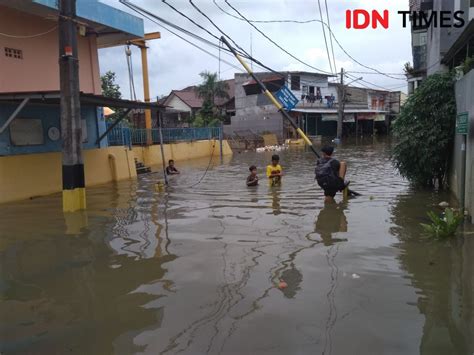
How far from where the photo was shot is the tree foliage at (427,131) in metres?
11.2

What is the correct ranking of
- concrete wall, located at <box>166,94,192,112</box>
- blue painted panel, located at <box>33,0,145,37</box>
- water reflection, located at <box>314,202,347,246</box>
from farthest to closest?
concrete wall, located at <box>166,94,192,112</box>, blue painted panel, located at <box>33,0,145,37</box>, water reflection, located at <box>314,202,347,246</box>

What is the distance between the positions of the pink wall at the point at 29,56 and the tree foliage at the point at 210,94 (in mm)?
30209

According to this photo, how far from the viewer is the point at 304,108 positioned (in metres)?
47.4

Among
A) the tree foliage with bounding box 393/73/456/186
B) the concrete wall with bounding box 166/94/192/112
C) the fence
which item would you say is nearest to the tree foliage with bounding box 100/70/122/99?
the fence

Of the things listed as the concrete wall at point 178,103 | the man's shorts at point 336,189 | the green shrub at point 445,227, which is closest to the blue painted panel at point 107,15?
the man's shorts at point 336,189

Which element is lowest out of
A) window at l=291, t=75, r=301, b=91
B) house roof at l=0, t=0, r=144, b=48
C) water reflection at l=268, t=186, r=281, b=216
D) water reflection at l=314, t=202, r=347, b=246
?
water reflection at l=314, t=202, r=347, b=246

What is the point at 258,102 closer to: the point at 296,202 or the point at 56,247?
the point at 296,202

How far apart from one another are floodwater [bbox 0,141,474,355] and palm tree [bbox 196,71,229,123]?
38.2 metres

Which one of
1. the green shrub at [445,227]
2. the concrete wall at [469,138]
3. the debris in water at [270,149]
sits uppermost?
the concrete wall at [469,138]

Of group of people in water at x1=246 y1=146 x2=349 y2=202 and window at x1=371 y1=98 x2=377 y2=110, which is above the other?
window at x1=371 y1=98 x2=377 y2=110

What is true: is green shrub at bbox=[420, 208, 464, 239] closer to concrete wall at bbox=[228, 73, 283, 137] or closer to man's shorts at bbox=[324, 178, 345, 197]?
man's shorts at bbox=[324, 178, 345, 197]

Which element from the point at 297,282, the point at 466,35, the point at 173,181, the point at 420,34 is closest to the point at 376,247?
the point at 297,282

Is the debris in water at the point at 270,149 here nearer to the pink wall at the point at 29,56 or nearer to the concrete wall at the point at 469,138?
the pink wall at the point at 29,56

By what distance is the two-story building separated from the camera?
12.9 m
